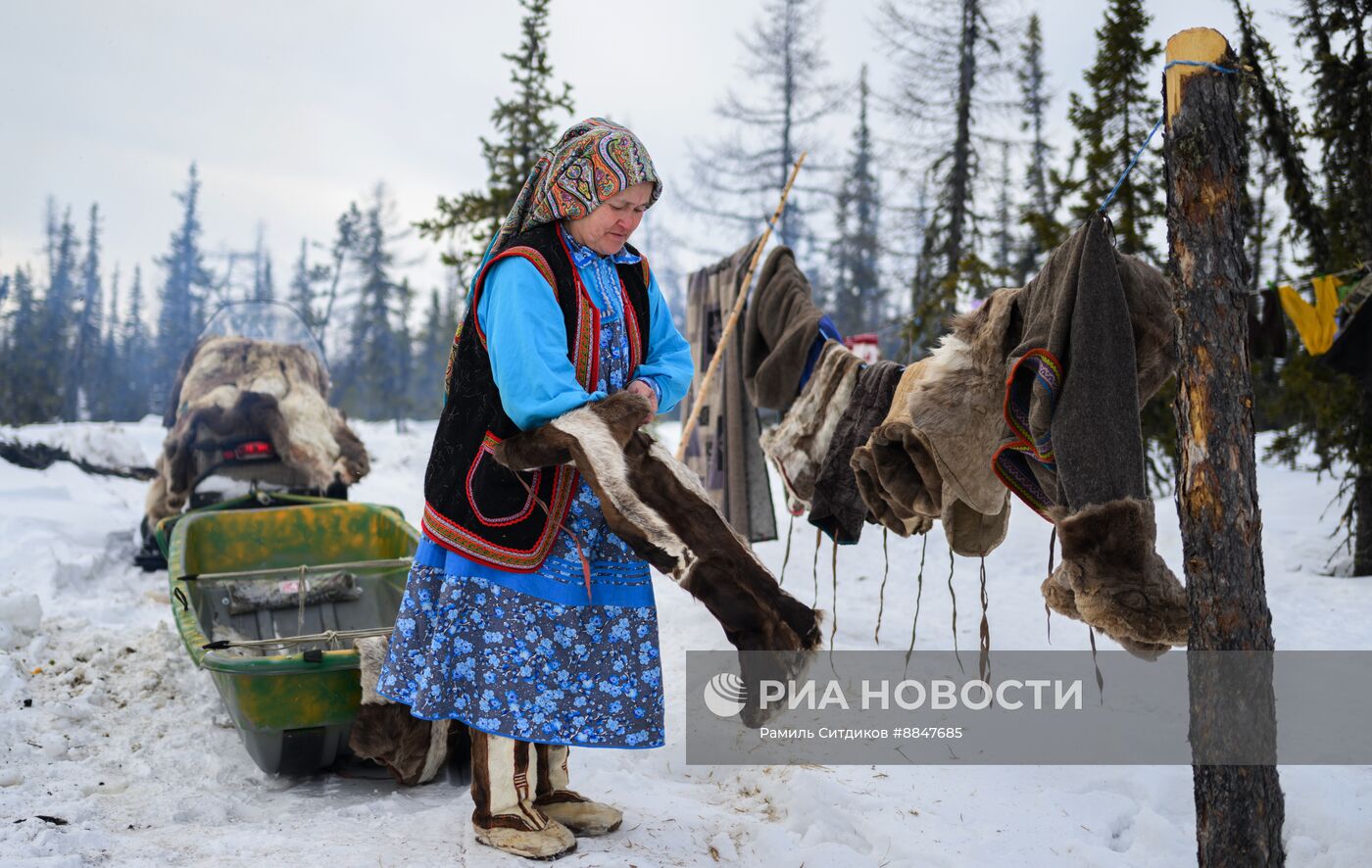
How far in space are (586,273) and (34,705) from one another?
341 cm

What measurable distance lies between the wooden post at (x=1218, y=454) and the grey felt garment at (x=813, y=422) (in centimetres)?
162

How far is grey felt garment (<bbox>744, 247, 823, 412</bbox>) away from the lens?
179 inches

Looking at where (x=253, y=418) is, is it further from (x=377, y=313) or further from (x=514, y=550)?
(x=377, y=313)

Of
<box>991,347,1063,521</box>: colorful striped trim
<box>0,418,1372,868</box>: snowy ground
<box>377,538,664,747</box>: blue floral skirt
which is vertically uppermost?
<box>991,347,1063,521</box>: colorful striped trim

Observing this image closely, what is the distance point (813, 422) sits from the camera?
13.9 ft

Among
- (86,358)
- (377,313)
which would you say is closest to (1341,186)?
Answer: (377,313)

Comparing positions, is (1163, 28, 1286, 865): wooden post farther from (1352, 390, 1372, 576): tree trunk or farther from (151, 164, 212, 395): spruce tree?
(151, 164, 212, 395): spruce tree

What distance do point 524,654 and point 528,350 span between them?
95 cm

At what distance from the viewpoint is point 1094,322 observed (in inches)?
101

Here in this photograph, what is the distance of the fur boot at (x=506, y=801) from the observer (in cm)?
297

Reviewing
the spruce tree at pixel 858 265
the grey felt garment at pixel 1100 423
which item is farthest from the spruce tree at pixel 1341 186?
the spruce tree at pixel 858 265

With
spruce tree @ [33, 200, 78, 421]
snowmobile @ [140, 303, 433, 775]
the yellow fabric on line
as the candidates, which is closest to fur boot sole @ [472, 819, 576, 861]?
snowmobile @ [140, 303, 433, 775]

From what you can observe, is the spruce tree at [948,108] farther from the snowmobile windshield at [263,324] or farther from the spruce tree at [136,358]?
the spruce tree at [136,358]

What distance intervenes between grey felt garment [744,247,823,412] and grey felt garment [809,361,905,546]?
752 millimetres
